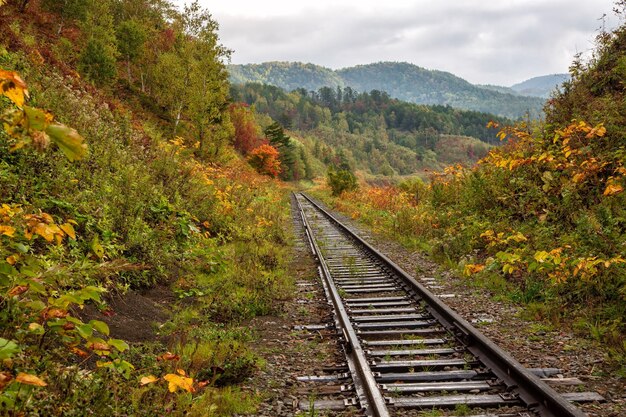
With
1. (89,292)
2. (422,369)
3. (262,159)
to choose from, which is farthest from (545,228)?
(262,159)

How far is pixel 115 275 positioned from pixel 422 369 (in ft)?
14.6

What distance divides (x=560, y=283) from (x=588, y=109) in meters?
5.99

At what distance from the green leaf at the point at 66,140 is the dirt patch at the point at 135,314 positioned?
3.57 metres

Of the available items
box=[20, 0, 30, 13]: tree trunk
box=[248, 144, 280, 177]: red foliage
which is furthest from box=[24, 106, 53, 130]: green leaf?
box=[248, 144, 280, 177]: red foliage

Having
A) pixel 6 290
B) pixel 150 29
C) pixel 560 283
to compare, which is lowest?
pixel 560 283

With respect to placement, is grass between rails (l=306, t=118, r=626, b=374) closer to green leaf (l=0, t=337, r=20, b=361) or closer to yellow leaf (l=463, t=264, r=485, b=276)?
yellow leaf (l=463, t=264, r=485, b=276)

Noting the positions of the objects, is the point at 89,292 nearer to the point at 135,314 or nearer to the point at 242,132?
the point at 135,314

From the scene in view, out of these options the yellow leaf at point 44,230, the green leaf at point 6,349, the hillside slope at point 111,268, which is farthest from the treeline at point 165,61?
the green leaf at point 6,349

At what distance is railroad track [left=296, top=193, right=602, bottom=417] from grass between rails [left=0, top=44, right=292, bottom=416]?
111cm

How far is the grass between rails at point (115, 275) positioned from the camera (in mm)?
2885

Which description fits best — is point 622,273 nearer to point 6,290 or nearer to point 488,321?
point 488,321

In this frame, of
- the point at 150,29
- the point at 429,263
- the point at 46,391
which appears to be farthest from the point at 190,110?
the point at 46,391

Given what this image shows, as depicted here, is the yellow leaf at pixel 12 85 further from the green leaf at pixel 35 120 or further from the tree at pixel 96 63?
the tree at pixel 96 63

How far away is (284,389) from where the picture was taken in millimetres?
4574
